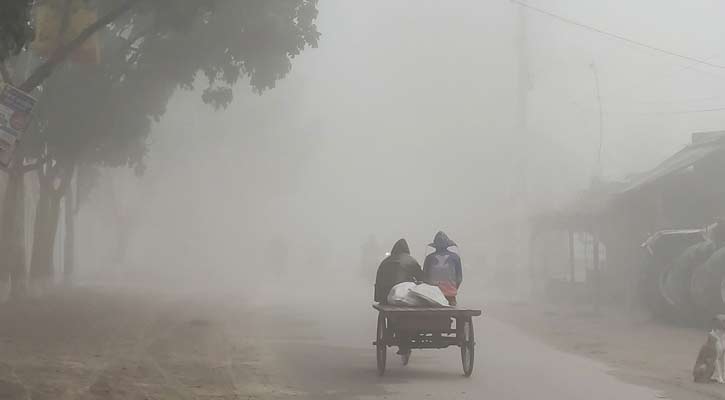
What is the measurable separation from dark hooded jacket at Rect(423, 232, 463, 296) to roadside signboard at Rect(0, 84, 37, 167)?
19.3 ft

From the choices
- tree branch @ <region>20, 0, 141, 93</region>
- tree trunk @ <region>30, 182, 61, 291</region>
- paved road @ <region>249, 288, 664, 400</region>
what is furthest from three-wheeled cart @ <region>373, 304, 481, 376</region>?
tree trunk @ <region>30, 182, 61, 291</region>

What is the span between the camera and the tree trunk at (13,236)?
24312 millimetres

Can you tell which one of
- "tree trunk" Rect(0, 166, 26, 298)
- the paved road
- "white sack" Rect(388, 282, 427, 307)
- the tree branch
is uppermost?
the tree branch

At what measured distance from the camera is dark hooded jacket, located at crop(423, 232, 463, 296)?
13914 mm

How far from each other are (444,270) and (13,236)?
47.5 feet

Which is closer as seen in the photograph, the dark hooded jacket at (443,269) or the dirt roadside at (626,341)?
the dirt roadside at (626,341)

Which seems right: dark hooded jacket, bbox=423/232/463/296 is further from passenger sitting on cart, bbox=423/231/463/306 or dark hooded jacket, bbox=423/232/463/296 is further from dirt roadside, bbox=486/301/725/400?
dirt roadside, bbox=486/301/725/400

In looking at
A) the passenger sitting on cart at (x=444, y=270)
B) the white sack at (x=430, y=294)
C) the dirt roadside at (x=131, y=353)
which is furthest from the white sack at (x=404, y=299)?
the dirt roadside at (x=131, y=353)

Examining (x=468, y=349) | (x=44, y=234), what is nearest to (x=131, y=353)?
(x=468, y=349)

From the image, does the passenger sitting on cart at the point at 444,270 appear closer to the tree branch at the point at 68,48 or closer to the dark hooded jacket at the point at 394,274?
the dark hooded jacket at the point at 394,274

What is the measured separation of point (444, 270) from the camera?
551 inches

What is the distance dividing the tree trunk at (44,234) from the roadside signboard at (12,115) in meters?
17.3

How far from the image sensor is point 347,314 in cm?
2602

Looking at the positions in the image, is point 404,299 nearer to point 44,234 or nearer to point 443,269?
point 443,269
